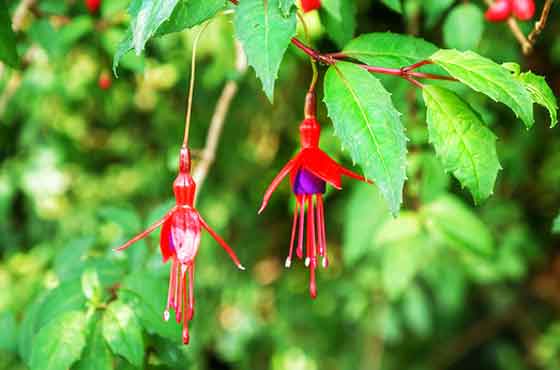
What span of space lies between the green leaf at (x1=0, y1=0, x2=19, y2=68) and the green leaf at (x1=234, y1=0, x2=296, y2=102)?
0.98ft

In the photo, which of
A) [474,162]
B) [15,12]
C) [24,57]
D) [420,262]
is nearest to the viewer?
[474,162]

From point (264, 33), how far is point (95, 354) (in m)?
0.44

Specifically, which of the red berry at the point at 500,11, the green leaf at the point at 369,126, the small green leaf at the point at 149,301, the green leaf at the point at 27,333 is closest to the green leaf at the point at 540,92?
the green leaf at the point at 369,126

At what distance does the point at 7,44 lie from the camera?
0.81m

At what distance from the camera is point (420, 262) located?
1.95 meters

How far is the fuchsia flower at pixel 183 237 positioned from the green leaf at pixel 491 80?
27 cm

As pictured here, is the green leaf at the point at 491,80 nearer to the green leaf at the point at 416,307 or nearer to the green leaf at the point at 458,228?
the green leaf at the point at 458,228

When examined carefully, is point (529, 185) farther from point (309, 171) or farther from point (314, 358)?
point (309, 171)

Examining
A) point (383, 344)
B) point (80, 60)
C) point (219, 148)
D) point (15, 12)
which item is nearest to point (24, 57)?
point (15, 12)

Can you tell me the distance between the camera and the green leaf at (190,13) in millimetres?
667

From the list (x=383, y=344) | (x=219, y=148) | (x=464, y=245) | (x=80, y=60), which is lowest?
(x=383, y=344)

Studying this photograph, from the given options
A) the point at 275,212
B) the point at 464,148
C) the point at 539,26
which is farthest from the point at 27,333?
the point at 275,212

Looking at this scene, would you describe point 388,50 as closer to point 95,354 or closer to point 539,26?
point 539,26

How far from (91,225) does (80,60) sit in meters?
0.48
